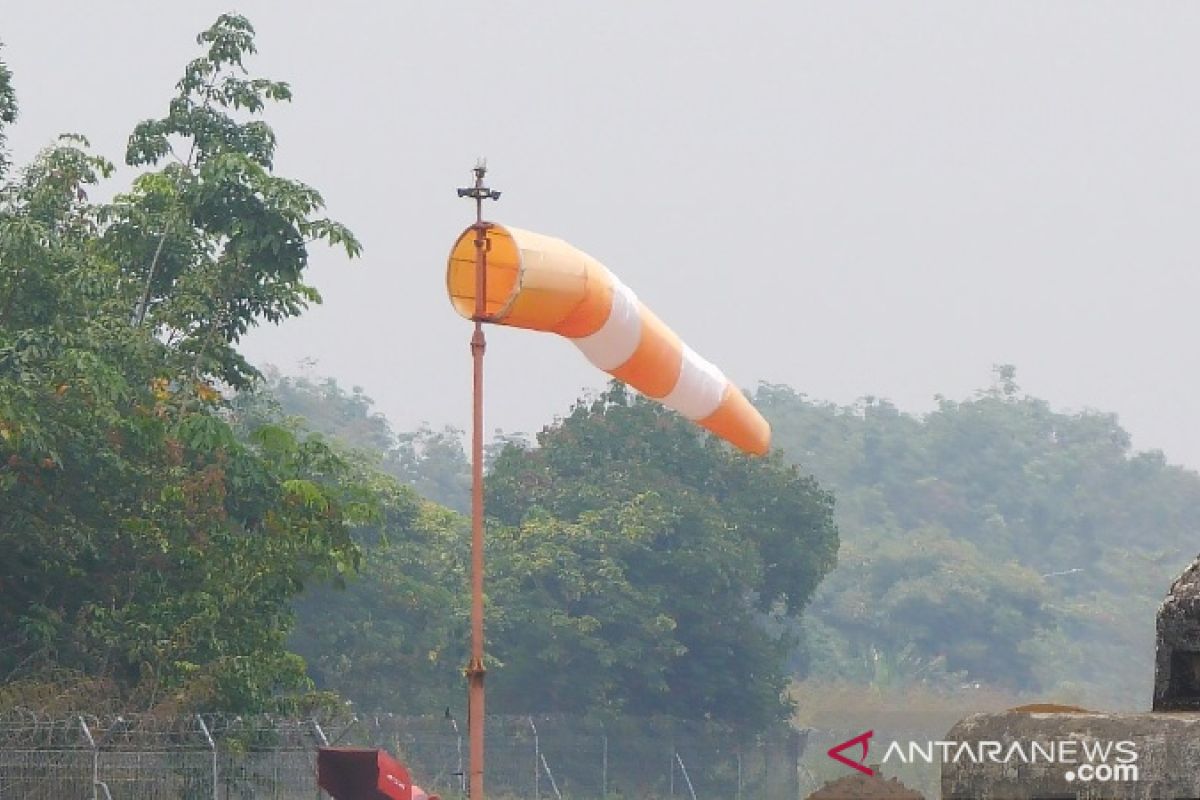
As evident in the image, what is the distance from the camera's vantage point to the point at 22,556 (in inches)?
1011

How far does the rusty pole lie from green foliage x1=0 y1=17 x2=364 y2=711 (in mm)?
12486

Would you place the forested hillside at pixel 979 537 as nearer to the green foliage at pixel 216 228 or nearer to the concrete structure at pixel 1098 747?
the green foliage at pixel 216 228

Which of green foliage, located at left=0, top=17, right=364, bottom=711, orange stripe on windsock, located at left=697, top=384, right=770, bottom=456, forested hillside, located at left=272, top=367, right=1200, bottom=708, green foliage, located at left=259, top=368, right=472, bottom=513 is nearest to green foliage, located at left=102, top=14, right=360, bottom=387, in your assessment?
green foliage, located at left=0, top=17, right=364, bottom=711

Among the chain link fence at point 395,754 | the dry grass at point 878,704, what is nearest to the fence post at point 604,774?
the chain link fence at point 395,754

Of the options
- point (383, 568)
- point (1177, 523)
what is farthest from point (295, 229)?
point (1177, 523)

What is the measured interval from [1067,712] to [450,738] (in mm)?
39899

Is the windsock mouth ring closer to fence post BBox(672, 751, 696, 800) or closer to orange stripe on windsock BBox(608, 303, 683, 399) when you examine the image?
orange stripe on windsock BBox(608, 303, 683, 399)

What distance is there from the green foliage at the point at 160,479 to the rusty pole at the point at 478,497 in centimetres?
1249

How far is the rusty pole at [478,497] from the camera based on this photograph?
1195cm

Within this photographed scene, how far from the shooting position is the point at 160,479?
26547mm

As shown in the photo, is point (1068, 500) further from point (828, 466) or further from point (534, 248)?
point (534, 248)

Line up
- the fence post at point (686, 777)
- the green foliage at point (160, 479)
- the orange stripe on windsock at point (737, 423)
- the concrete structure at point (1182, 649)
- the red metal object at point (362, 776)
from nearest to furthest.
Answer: the concrete structure at point (1182, 649), the orange stripe on windsock at point (737, 423), the red metal object at point (362, 776), the green foliage at point (160, 479), the fence post at point (686, 777)

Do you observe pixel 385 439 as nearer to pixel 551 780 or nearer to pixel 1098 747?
pixel 551 780

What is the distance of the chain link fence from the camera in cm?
2209
